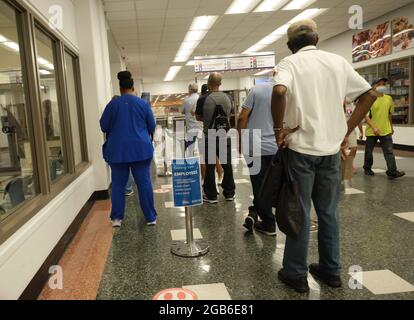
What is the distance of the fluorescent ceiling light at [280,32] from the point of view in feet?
24.7

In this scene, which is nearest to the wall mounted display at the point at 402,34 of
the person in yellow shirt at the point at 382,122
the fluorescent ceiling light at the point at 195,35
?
the person in yellow shirt at the point at 382,122

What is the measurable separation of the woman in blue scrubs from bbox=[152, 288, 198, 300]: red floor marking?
135 cm

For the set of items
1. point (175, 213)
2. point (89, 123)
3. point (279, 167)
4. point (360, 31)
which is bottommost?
point (175, 213)

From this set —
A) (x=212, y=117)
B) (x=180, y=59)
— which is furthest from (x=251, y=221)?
(x=180, y=59)

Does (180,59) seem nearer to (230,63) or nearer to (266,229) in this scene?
(230,63)

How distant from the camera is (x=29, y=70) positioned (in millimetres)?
2596

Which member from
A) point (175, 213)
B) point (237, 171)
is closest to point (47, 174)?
point (175, 213)

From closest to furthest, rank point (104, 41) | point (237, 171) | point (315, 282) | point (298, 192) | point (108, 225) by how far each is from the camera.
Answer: point (298, 192), point (315, 282), point (108, 225), point (104, 41), point (237, 171)

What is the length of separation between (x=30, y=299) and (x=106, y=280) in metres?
0.46

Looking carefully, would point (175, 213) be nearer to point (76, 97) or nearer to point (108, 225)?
point (108, 225)

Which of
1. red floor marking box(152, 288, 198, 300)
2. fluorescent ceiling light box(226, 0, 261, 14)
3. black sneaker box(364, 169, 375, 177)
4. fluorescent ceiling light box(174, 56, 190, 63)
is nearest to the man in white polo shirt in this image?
red floor marking box(152, 288, 198, 300)

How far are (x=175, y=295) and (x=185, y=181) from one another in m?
0.85

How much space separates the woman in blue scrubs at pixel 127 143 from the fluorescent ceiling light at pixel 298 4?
484 cm
